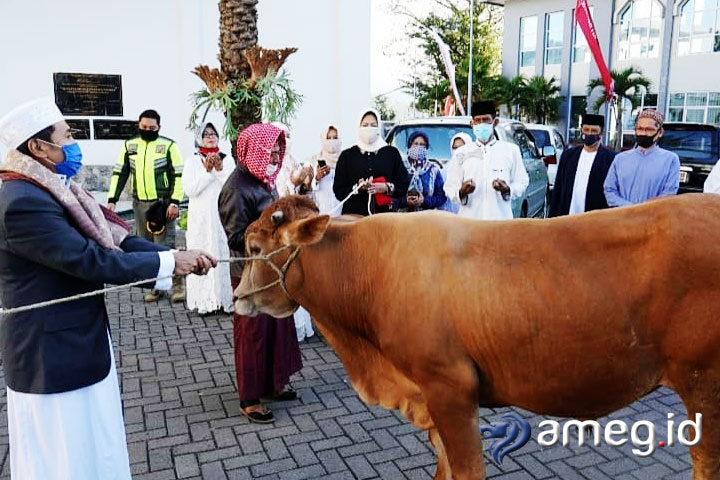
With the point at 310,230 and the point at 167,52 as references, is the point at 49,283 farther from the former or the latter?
the point at 167,52

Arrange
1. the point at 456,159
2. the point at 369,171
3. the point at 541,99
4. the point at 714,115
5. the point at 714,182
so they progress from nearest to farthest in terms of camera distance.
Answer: the point at 714,182 < the point at 369,171 < the point at 456,159 < the point at 714,115 < the point at 541,99

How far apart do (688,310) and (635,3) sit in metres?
27.8

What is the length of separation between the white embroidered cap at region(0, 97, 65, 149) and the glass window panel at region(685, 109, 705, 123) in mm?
25889

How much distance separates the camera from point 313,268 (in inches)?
116

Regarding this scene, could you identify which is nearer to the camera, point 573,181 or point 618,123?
point 573,181

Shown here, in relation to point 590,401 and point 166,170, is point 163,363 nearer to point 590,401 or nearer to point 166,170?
point 166,170

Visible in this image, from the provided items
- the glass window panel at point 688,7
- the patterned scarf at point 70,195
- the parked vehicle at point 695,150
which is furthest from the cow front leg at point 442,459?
the glass window panel at point 688,7

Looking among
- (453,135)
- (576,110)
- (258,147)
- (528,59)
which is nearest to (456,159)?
(453,135)

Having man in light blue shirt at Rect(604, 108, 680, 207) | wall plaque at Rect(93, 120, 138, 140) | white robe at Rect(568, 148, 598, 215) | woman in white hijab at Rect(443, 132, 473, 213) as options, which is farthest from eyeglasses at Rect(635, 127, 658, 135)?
wall plaque at Rect(93, 120, 138, 140)

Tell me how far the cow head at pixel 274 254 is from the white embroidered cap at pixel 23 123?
0.99 meters

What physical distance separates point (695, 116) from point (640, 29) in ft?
14.4

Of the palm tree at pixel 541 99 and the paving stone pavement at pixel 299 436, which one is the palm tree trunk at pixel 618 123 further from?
the paving stone pavement at pixel 299 436

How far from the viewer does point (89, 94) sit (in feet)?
35.3

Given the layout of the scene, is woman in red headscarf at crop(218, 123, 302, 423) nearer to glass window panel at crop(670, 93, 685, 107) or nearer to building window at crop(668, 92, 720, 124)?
building window at crop(668, 92, 720, 124)
